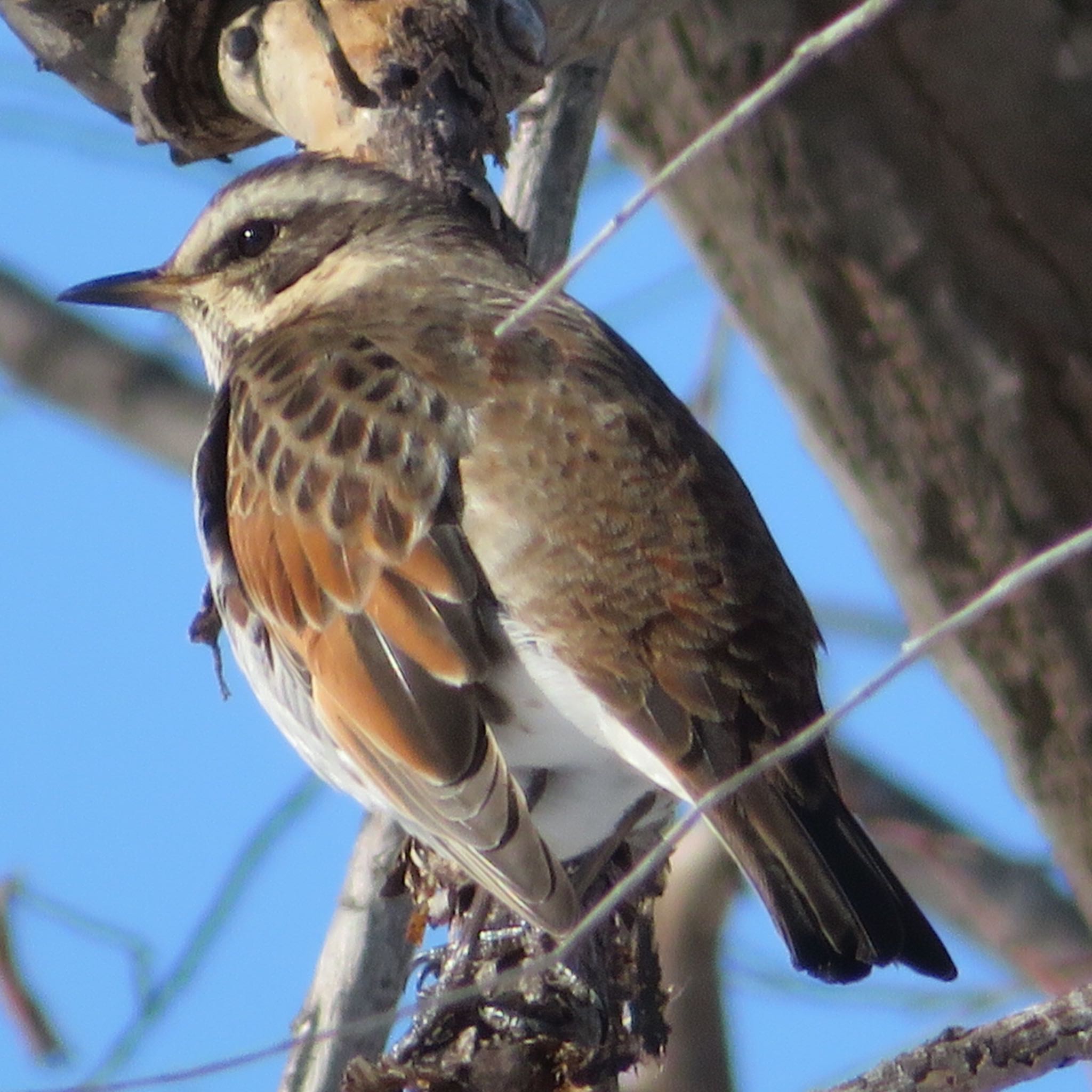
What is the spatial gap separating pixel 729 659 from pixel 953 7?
7.79 ft

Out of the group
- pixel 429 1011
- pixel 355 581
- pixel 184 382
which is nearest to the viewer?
pixel 429 1011

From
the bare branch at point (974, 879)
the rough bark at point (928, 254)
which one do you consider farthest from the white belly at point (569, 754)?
the bare branch at point (974, 879)

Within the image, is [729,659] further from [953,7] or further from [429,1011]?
[953,7]

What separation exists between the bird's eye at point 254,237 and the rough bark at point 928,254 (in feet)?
4.16

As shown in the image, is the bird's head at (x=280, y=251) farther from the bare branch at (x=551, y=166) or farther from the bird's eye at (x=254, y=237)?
the bare branch at (x=551, y=166)

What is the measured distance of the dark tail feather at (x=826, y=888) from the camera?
364cm

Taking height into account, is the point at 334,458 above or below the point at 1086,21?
above

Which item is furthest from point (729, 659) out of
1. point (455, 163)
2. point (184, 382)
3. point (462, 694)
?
point (184, 382)

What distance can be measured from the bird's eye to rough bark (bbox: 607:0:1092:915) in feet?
4.16

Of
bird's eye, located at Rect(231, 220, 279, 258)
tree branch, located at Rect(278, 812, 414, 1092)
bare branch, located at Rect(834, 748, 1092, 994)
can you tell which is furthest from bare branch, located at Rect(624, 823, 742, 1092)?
bird's eye, located at Rect(231, 220, 279, 258)

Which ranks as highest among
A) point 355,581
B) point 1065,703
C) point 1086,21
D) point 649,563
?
point 355,581

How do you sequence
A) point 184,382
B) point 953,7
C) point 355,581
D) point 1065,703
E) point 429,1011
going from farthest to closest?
1. point 184,382
2. point 1065,703
3. point 953,7
4. point 355,581
5. point 429,1011

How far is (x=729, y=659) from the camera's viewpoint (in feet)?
13.2

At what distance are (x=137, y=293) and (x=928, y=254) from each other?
2.10 metres
